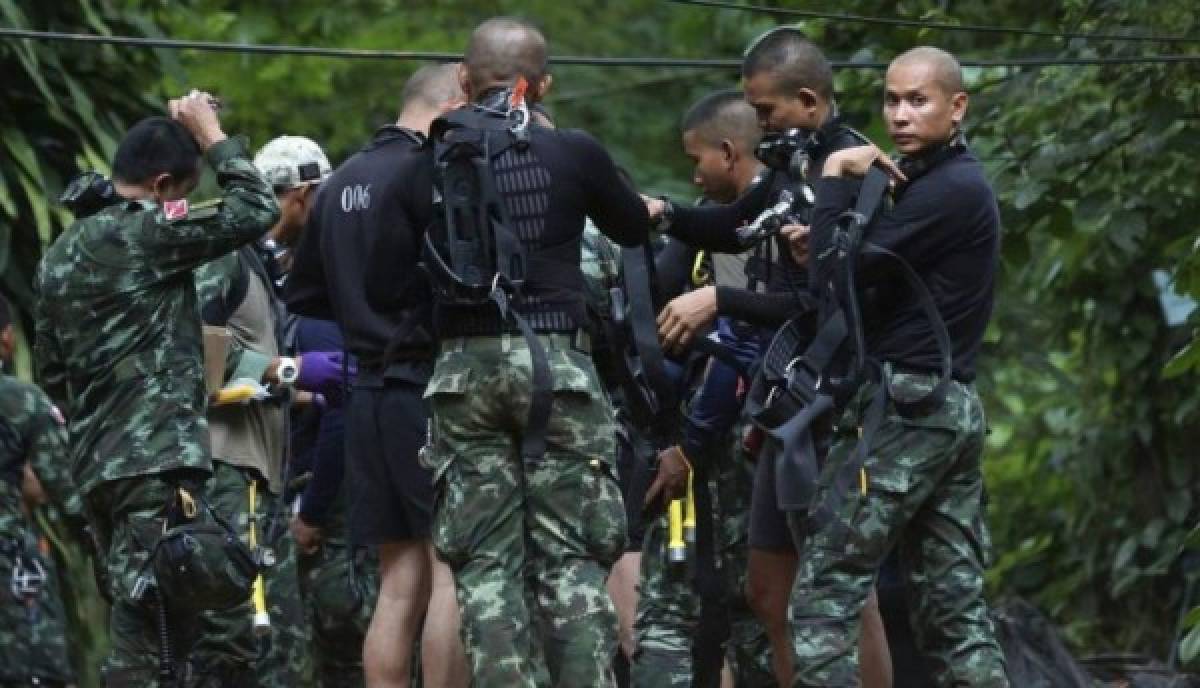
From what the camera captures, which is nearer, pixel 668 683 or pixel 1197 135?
pixel 668 683

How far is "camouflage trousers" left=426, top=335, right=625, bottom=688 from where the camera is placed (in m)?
7.91

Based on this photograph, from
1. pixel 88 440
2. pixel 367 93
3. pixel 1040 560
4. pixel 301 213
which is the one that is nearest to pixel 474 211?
pixel 88 440

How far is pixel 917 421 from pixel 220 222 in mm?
2426

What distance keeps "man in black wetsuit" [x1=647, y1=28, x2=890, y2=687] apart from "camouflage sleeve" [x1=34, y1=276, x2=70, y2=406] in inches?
84.2

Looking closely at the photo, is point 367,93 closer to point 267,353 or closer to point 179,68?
point 179,68

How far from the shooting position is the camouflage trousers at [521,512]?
7906 millimetres

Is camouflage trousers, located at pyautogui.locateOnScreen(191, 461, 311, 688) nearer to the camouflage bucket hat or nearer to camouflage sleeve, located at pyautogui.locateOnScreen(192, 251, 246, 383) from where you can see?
camouflage sleeve, located at pyautogui.locateOnScreen(192, 251, 246, 383)

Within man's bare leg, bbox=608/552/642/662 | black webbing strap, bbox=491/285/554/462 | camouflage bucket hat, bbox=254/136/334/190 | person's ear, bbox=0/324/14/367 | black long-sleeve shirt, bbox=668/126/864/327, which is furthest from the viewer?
person's ear, bbox=0/324/14/367

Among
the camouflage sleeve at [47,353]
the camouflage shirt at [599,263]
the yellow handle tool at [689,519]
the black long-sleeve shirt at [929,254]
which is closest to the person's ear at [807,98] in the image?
the black long-sleeve shirt at [929,254]

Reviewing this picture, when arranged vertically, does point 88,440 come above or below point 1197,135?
below

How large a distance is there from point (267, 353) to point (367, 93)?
27.2 ft

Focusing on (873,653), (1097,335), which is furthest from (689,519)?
(1097,335)

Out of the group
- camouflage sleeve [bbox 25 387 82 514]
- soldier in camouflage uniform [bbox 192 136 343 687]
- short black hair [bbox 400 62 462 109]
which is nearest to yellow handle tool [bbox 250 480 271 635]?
soldier in camouflage uniform [bbox 192 136 343 687]

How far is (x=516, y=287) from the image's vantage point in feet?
25.8
